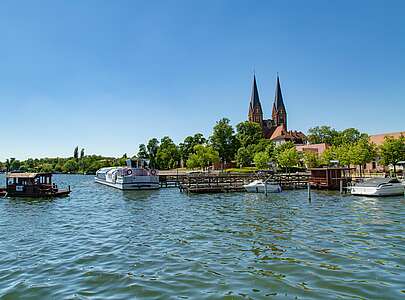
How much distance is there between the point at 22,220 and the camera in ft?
86.5

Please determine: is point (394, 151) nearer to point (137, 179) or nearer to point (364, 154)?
point (364, 154)

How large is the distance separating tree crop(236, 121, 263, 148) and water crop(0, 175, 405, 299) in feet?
319

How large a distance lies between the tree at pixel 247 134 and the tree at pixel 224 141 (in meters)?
3.58

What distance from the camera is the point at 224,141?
402 ft

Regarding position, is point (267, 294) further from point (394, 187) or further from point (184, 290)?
point (394, 187)

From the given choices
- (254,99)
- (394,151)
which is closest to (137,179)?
(394,151)

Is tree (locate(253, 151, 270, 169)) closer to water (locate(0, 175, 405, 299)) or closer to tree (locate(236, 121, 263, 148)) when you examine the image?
tree (locate(236, 121, 263, 148))

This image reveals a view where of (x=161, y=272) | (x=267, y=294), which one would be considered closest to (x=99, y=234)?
(x=161, y=272)

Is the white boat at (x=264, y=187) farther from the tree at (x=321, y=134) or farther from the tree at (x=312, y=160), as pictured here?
the tree at (x=321, y=134)

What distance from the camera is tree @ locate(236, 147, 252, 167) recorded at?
113m

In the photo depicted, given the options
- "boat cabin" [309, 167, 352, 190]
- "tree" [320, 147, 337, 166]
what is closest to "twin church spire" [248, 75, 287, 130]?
"tree" [320, 147, 337, 166]

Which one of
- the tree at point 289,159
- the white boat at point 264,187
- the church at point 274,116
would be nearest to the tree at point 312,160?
the tree at point 289,159

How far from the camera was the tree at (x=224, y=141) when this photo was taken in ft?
398

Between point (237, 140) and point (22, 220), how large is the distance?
10310 centimetres
